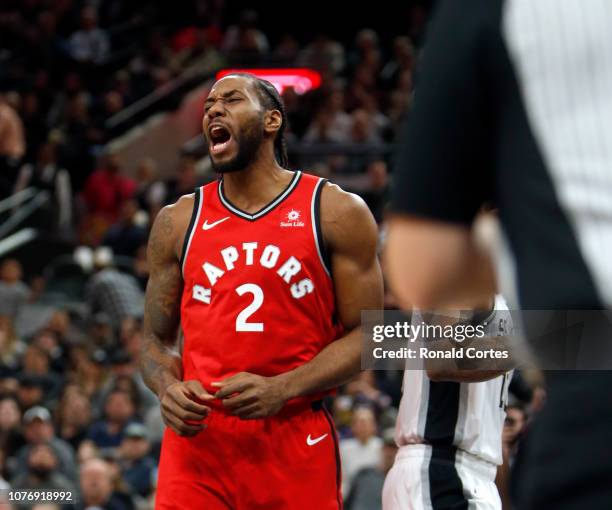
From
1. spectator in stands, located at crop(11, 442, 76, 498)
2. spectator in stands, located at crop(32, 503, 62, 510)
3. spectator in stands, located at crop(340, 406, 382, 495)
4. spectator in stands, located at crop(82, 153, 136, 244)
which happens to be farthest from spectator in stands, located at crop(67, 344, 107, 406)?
spectator in stands, located at crop(82, 153, 136, 244)

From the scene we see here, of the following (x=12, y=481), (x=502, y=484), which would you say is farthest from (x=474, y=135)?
(x=12, y=481)

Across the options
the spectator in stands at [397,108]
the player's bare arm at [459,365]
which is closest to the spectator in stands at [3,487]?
the player's bare arm at [459,365]

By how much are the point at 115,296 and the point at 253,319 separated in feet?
29.4

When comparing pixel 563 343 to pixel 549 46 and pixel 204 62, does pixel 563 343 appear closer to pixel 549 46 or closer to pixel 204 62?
pixel 549 46

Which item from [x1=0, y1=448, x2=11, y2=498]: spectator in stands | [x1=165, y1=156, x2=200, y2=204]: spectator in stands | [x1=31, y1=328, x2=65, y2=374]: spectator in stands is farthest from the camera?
[x1=165, y1=156, x2=200, y2=204]: spectator in stands

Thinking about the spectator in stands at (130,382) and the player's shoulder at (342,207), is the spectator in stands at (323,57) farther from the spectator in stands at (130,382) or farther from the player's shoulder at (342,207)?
the player's shoulder at (342,207)

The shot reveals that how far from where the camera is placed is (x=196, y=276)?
4.66 metres

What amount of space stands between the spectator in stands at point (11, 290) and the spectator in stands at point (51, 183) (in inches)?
67.1

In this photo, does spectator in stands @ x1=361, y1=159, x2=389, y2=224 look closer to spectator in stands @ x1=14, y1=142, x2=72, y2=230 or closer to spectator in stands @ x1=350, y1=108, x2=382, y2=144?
spectator in stands @ x1=350, y1=108, x2=382, y2=144

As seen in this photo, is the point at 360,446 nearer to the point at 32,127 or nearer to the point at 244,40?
the point at 32,127

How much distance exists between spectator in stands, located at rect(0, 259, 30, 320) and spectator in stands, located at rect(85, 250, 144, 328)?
814mm

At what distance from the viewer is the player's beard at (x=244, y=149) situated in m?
4.77

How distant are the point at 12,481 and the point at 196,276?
5467mm

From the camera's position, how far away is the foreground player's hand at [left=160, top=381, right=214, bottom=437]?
442 centimetres
